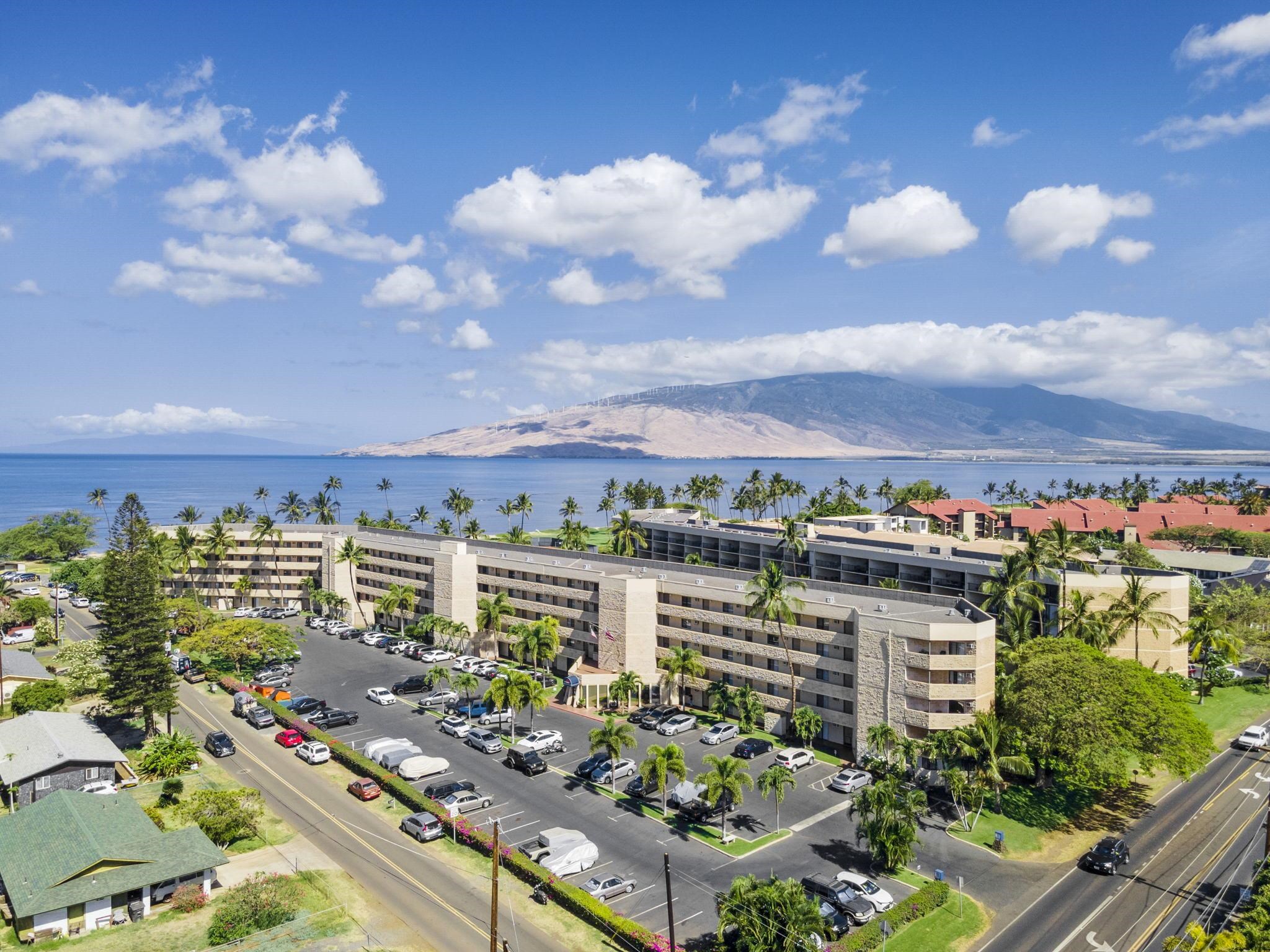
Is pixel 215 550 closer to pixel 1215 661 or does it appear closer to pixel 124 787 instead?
pixel 124 787

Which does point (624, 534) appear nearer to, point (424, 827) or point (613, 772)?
point (613, 772)

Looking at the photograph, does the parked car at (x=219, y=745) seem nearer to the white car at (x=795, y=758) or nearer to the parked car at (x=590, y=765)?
the parked car at (x=590, y=765)

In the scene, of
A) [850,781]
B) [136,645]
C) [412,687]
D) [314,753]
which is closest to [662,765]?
[850,781]

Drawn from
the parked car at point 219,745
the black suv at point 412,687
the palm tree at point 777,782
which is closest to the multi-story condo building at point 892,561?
the palm tree at point 777,782

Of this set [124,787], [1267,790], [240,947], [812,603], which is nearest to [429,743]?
[124,787]

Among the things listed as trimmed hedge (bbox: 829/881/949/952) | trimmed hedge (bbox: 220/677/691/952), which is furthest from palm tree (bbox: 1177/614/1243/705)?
trimmed hedge (bbox: 220/677/691/952)

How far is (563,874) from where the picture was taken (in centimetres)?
4494

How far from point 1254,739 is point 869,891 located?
48340 mm

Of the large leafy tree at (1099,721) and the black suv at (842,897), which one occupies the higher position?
the large leafy tree at (1099,721)

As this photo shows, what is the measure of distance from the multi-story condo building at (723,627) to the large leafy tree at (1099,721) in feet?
15.7

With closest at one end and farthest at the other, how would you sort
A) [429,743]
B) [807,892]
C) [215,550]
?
[807,892], [429,743], [215,550]

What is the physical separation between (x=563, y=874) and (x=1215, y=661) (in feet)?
258

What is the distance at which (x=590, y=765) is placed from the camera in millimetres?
60531

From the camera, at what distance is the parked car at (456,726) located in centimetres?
6869
